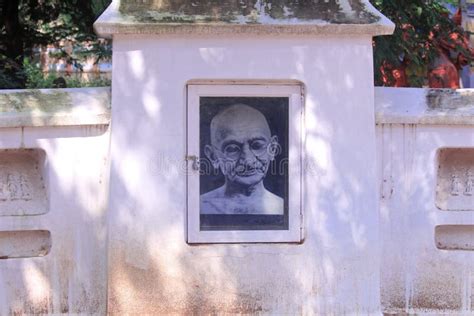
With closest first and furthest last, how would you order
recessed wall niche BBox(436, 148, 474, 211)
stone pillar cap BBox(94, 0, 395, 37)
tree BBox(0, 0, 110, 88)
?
stone pillar cap BBox(94, 0, 395, 37) < recessed wall niche BBox(436, 148, 474, 211) < tree BBox(0, 0, 110, 88)

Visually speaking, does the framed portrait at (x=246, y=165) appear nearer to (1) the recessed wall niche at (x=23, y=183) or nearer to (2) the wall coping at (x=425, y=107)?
(2) the wall coping at (x=425, y=107)

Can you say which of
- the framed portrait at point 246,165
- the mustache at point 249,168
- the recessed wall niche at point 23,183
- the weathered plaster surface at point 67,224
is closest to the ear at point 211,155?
the framed portrait at point 246,165

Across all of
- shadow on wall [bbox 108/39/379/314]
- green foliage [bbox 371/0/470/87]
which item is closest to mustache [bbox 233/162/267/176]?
shadow on wall [bbox 108/39/379/314]

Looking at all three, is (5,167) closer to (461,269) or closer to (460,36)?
(461,269)

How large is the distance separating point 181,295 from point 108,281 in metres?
0.50

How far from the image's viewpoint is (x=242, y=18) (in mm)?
5477

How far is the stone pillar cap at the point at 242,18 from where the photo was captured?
538cm

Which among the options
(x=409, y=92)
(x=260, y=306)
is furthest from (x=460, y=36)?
(x=260, y=306)

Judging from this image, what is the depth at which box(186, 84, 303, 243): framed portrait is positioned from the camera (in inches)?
220

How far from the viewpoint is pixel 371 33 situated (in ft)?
18.2

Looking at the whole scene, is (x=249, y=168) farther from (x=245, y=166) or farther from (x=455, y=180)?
(x=455, y=180)

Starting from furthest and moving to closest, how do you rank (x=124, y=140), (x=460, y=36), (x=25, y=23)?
1. (x=25, y=23)
2. (x=460, y=36)
3. (x=124, y=140)

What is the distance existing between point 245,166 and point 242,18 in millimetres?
1006

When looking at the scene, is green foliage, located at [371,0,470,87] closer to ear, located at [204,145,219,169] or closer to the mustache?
the mustache
